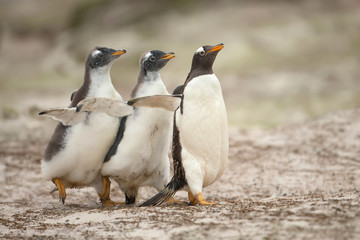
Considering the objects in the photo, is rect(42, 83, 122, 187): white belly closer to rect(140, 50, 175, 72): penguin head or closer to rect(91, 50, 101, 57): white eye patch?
rect(91, 50, 101, 57): white eye patch

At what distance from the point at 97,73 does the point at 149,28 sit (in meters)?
13.9

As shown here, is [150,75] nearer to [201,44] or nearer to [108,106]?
[108,106]

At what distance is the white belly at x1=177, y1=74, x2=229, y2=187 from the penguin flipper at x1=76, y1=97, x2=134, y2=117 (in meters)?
0.54

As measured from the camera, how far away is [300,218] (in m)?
3.77

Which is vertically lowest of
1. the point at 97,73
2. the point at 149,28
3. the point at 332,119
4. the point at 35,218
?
the point at 35,218

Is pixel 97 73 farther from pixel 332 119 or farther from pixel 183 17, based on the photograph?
pixel 183 17

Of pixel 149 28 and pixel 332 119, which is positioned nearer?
pixel 332 119

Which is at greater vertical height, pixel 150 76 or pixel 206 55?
pixel 206 55

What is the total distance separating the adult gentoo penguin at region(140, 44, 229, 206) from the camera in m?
5.07

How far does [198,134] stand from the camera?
200 inches

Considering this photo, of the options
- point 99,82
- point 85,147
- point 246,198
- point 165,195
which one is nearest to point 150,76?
point 99,82

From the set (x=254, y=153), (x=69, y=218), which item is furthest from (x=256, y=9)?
(x=69, y=218)

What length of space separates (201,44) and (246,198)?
12009 mm

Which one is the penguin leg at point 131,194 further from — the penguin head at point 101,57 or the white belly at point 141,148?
the penguin head at point 101,57
